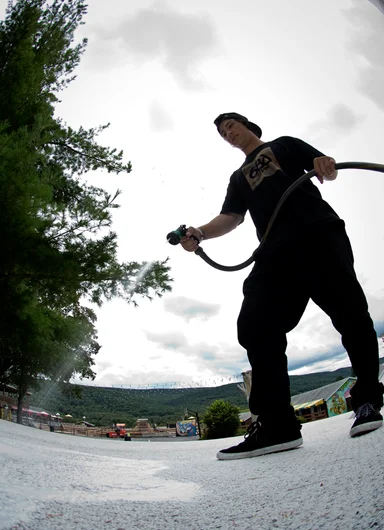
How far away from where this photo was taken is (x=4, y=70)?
4.73m

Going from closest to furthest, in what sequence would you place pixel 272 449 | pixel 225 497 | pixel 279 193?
pixel 225 497 < pixel 272 449 < pixel 279 193

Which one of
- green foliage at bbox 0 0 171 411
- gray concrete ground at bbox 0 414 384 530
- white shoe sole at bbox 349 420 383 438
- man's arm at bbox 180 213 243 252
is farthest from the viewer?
green foliage at bbox 0 0 171 411

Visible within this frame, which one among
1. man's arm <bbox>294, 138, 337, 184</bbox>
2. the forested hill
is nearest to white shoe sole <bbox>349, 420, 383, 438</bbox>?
man's arm <bbox>294, 138, 337, 184</bbox>

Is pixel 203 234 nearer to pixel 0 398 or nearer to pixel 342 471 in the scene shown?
pixel 342 471

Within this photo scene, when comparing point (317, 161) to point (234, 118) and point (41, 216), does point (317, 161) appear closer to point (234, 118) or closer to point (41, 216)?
point (234, 118)

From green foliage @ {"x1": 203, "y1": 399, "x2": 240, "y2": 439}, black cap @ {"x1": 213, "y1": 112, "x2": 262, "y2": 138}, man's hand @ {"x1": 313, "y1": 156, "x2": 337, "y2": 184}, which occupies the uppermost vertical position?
black cap @ {"x1": 213, "y1": 112, "x2": 262, "y2": 138}

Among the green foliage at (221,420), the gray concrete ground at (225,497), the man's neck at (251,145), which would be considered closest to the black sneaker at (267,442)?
the gray concrete ground at (225,497)

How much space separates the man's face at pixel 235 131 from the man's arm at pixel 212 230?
44cm

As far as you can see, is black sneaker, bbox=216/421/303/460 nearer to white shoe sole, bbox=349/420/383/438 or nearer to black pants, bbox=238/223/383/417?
black pants, bbox=238/223/383/417

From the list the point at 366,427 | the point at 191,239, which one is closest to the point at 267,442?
the point at 366,427

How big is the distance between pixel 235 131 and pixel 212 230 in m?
0.61

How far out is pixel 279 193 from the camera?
1.76m

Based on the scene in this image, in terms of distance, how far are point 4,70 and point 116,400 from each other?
52.4 m

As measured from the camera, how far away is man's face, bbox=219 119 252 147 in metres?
2.06
